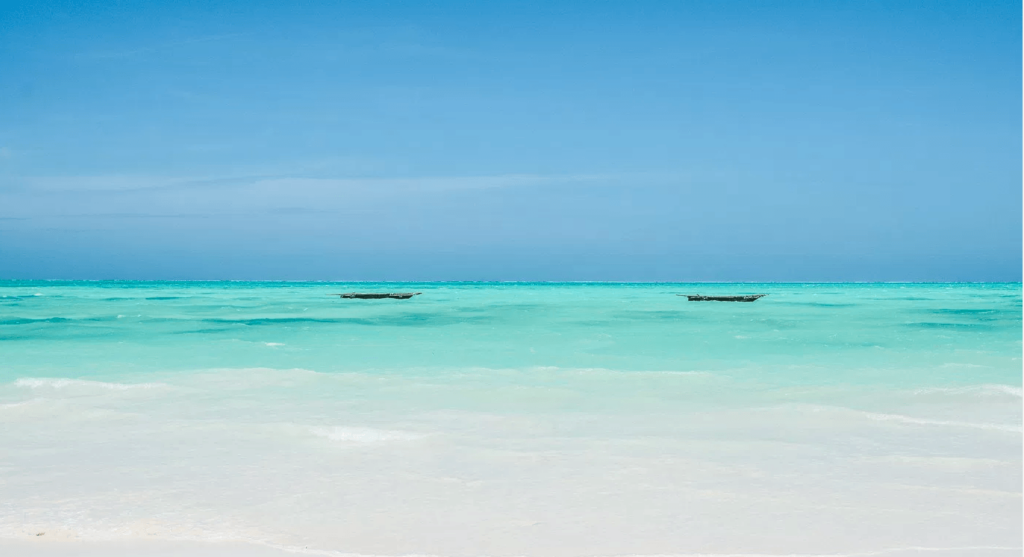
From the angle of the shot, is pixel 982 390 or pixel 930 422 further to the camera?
pixel 982 390

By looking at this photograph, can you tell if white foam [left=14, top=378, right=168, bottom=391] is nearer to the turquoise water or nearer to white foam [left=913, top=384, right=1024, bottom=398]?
the turquoise water

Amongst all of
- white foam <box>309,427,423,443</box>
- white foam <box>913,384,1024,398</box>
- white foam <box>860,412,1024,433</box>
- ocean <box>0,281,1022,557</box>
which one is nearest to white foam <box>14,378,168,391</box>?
ocean <box>0,281,1022,557</box>

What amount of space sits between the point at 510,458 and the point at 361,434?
1.71 m

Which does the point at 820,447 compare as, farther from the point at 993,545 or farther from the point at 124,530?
the point at 124,530

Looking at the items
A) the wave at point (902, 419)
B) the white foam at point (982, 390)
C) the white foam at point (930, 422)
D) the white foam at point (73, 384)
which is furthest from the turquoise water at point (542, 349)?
the white foam at point (930, 422)

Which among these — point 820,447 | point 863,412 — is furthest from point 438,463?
point 863,412

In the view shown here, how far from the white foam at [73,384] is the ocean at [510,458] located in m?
0.13

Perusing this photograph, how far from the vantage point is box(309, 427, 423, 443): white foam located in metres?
7.14

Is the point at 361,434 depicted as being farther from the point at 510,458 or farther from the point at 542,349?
the point at 542,349

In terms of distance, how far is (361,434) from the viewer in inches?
291

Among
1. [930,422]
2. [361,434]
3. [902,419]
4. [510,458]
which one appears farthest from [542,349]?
[510,458]

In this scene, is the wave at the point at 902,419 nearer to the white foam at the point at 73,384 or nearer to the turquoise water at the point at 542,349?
the turquoise water at the point at 542,349

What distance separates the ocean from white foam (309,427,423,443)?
47mm

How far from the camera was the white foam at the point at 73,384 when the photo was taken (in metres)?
10.6
